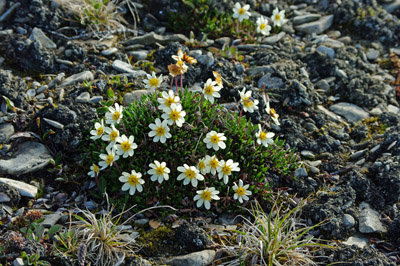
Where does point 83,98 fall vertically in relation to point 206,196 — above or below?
above

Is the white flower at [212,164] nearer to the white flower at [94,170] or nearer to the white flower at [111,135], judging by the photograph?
the white flower at [111,135]

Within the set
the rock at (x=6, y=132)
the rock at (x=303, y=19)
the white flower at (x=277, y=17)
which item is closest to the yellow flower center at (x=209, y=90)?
the rock at (x=6, y=132)

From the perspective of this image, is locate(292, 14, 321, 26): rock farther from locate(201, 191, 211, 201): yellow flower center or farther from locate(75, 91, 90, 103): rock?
locate(201, 191, 211, 201): yellow flower center

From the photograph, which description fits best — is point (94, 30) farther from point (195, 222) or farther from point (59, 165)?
point (195, 222)

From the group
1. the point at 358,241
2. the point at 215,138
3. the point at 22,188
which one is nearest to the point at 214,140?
the point at 215,138

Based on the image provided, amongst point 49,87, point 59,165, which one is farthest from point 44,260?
point 49,87

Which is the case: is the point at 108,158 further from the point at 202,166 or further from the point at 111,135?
the point at 202,166

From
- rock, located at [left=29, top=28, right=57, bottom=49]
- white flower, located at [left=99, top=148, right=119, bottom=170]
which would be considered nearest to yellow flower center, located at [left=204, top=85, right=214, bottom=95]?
white flower, located at [left=99, top=148, right=119, bottom=170]

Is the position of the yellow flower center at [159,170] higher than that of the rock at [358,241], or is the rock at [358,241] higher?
the yellow flower center at [159,170]
